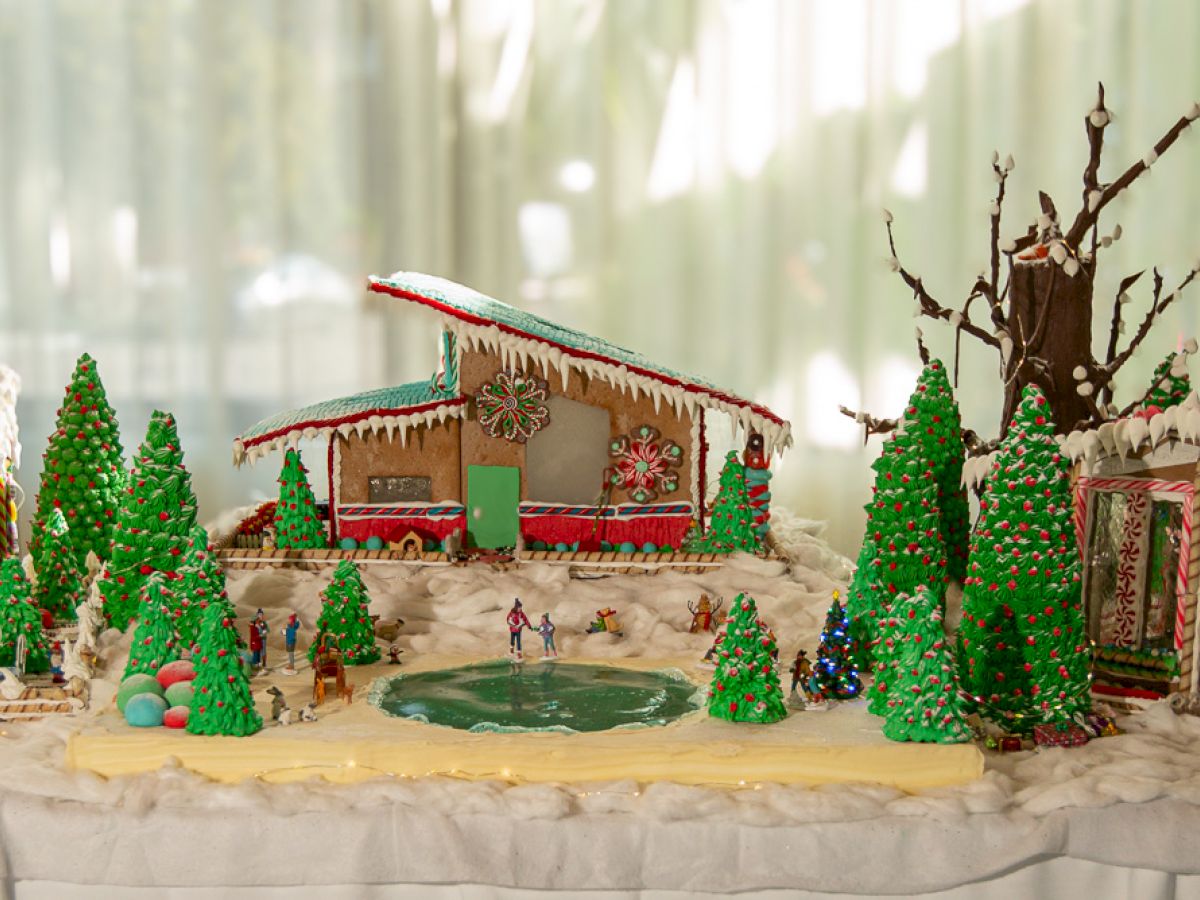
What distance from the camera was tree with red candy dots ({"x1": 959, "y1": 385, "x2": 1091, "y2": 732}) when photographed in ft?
16.0

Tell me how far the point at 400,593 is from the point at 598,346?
150 cm

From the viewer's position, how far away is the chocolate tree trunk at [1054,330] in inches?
242

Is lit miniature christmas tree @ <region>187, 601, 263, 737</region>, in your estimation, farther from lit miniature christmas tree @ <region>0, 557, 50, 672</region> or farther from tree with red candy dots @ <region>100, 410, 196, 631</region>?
tree with red candy dots @ <region>100, 410, 196, 631</region>

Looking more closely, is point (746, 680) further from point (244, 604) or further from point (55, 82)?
point (55, 82)

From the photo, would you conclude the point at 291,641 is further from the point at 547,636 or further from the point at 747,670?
the point at 747,670

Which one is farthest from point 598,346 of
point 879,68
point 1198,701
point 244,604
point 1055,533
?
point 879,68

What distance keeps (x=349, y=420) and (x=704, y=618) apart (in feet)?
6.29

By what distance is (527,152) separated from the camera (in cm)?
959

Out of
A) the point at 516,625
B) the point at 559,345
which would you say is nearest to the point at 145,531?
the point at 516,625

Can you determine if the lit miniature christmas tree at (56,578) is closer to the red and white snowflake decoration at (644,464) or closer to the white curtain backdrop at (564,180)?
the red and white snowflake decoration at (644,464)

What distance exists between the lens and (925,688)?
15.1 feet

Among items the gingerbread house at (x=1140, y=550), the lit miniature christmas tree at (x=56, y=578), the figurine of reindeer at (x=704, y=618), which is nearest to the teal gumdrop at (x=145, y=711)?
the lit miniature christmas tree at (x=56, y=578)

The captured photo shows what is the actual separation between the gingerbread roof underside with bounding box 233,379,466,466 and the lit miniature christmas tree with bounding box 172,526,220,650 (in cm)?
141

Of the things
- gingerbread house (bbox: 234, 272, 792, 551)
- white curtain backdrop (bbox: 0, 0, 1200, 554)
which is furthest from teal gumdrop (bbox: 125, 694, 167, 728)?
white curtain backdrop (bbox: 0, 0, 1200, 554)
